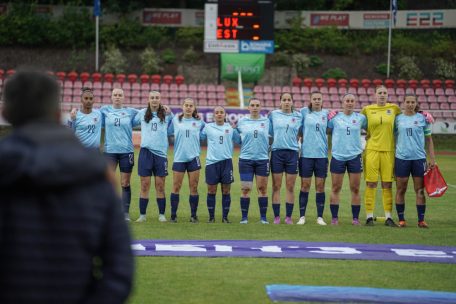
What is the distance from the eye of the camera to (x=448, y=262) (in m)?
9.53

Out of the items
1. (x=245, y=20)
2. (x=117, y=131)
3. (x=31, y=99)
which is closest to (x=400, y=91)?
(x=245, y=20)

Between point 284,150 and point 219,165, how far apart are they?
3.44ft

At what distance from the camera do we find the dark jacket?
9.07 ft

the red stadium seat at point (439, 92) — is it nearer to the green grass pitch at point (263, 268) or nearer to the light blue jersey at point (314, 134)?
the green grass pitch at point (263, 268)

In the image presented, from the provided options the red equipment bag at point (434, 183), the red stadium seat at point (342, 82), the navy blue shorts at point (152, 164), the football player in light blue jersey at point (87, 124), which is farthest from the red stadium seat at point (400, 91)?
the football player in light blue jersey at point (87, 124)

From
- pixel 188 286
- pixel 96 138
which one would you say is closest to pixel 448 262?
pixel 188 286

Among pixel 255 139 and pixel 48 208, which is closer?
pixel 48 208

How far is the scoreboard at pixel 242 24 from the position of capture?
28.3 meters

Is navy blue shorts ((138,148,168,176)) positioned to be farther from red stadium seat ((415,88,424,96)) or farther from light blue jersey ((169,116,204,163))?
red stadium seat ((415,88,424,96))

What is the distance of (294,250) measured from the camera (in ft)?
33.0

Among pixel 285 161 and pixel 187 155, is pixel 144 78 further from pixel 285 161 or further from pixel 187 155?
pixel 285 161

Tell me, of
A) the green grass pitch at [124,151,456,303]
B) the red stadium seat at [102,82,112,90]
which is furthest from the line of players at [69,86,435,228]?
the red stadium seat at [102,82,112,90]

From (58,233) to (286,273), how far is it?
19.4 feet

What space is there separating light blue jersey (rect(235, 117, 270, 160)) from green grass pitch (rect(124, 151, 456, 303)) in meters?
1.08
